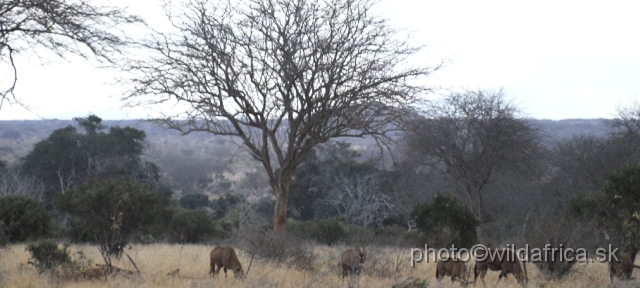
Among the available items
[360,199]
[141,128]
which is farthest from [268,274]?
[141,128]

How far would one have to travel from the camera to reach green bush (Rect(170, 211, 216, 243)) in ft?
78.7

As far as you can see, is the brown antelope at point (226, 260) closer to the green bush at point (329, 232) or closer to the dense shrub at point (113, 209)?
the dense shrub at point (113, 209)

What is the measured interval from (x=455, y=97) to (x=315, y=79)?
44.4 ft

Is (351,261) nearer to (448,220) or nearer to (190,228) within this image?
(448,220)

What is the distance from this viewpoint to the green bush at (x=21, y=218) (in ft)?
60.1

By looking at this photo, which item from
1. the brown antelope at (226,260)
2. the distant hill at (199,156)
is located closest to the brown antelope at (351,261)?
the brown antelope at (226,260)

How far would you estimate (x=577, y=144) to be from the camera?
3653 cm

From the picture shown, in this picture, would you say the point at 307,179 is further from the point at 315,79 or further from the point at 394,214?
the point at 315,79

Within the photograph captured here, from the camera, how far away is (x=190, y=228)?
24078mm

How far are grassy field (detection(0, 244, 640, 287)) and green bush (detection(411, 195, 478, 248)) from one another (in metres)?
4.36

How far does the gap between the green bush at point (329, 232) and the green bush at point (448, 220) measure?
15.4 feet

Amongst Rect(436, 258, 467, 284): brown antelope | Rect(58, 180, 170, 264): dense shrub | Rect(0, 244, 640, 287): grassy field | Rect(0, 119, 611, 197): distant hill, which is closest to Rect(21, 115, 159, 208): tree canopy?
Rect(0, 119, 611, 197): distant hill

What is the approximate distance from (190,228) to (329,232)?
5813mm

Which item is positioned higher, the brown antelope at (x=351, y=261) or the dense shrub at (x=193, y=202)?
the brown antelope at (x=351, y=261)
